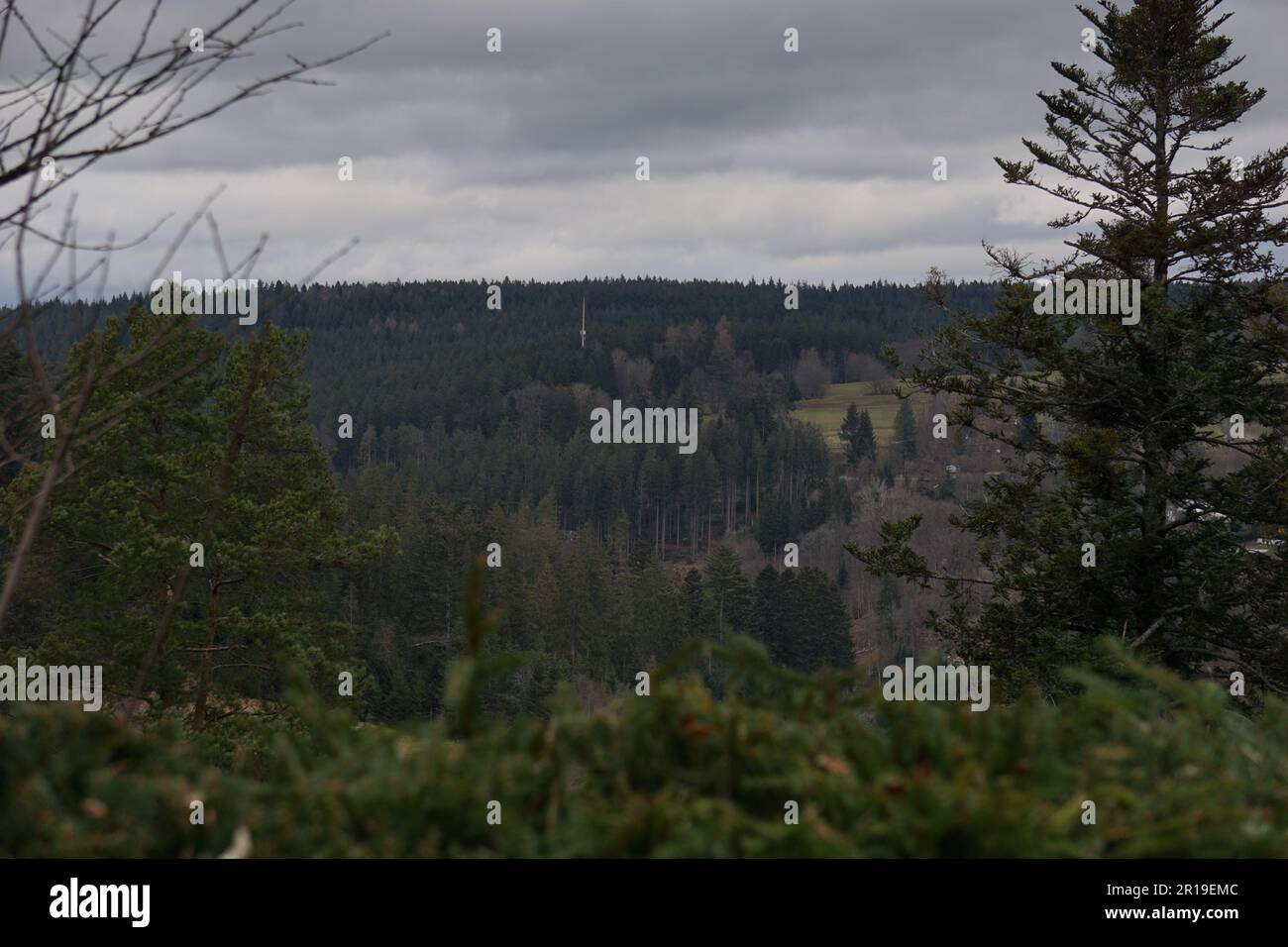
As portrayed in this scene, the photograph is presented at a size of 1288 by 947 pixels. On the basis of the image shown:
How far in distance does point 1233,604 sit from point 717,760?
17.4 m

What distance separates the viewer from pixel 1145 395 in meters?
17.9

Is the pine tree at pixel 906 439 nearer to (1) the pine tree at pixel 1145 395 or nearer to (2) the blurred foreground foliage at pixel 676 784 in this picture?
(1) the pine tree at pixel 1145 395

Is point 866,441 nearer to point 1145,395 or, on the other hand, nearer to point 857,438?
point 857,438

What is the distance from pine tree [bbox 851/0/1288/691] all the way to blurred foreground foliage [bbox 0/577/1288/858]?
15520 mm

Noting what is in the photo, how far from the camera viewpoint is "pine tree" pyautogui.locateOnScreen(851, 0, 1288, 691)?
56.1 ft

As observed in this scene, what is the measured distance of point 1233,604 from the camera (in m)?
17.0

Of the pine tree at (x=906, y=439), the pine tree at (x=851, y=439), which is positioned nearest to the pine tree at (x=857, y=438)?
the pine tree at (x=851, y=439)

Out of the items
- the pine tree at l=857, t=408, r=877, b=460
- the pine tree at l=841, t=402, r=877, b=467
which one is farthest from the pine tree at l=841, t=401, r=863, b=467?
the pine tree at l=857, t=408, r=877, b=460

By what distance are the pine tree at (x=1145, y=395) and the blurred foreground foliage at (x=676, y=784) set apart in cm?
1552

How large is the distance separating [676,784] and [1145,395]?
58.6 ft

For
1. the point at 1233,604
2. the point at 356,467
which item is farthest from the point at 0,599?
the point at 356,467

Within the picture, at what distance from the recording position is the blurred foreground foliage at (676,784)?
150 centimetres

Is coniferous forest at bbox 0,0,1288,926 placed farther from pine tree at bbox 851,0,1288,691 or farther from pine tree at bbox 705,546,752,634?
pine tree at bbox 705,546,752,634
